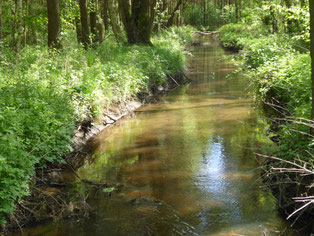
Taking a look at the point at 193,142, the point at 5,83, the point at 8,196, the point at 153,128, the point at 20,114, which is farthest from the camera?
the point at 153,128

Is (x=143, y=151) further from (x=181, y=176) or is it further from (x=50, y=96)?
(x=50, y=96)

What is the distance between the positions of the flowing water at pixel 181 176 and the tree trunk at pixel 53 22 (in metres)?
3.96

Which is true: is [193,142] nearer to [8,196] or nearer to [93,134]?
[93,134]

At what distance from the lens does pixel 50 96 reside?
844 centimetres

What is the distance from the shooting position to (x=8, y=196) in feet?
15.4

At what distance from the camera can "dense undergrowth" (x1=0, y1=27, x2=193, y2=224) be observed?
17.5ft

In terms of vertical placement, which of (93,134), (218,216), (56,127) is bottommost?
(218,216)

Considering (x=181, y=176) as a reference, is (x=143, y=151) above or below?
above

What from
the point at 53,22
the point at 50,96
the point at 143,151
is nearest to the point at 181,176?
the point at 143,151

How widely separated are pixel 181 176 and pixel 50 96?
11.7 feet

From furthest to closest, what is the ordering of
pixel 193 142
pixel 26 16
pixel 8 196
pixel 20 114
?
1. pixel 26 16
2. pixel 193 142
3. pixel 20 114
4. pixel 8 196

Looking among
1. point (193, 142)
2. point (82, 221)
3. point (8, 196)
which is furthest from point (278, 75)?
point (8, 196)

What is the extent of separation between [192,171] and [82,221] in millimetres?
→ 2860

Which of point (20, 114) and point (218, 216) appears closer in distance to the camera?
point (218, 216)
